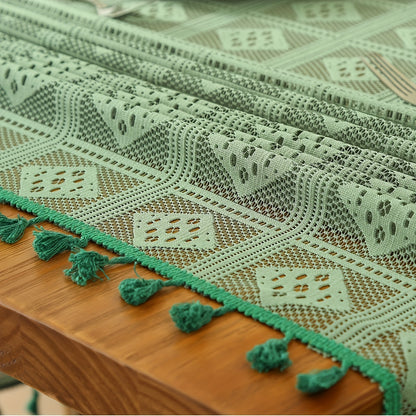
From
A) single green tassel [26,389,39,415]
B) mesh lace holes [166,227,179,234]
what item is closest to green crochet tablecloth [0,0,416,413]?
mesh lace holes [166,227,179,234]

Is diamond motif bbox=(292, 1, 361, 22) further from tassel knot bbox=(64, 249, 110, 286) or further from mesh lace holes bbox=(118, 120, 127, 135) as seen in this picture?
tassel knot bbox=(64, 249, 110, 286)

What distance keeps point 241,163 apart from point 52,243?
0.24m

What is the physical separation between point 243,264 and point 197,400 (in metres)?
0.21

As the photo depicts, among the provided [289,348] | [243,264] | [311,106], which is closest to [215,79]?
[311,106]

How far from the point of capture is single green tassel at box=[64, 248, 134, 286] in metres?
0.79

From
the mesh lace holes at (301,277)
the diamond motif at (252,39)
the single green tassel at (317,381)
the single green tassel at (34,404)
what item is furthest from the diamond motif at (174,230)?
the single green tassel at (34,404)

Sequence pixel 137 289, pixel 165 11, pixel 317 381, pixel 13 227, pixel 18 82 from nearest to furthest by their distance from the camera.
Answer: pixel 317 381 < pixel 137 289 < pixel 13 227 < pixel 18 82 < pixel 165 11

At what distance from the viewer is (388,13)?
4.85 ft

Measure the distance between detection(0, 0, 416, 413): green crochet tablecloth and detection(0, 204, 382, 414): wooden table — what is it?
3 cm

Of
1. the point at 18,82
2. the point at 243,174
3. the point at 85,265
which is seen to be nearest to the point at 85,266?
the point at 85,265

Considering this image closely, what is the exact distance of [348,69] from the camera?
4.08 feet

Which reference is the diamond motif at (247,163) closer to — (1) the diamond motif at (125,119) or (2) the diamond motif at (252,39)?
(1) the diamond motif at (125,119)

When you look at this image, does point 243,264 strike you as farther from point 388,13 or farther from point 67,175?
point 388,13

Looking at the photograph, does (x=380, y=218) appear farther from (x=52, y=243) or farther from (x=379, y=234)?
(x=52, y=243)
